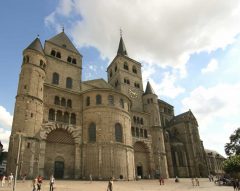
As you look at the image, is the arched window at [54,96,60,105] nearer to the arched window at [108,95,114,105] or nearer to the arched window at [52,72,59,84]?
the arched window at [52,72,59,84]

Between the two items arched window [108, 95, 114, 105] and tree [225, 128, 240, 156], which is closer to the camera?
arched window [108, 95, 114, 105]

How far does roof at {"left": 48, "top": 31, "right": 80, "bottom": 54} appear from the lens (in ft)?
143

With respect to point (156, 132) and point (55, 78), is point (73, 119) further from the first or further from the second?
point (156, 132)

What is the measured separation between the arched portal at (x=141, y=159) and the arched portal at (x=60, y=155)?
14.8 meters

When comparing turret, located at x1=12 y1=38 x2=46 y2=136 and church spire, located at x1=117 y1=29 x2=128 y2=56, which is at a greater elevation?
church spire, located at x1=117 y1=29 x2=128 y2=56

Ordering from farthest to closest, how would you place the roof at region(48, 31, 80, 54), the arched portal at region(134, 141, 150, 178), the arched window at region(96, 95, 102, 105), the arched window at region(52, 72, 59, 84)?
1. the roof at region(48, 31, 80, 54)
2. the arched portal at region(134, 141, 150, 178)
3. the arched window at region(52, 72, 59, 84)
4. the arched window at region(96, 95, 102, 105)

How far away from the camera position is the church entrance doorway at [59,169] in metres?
31.9

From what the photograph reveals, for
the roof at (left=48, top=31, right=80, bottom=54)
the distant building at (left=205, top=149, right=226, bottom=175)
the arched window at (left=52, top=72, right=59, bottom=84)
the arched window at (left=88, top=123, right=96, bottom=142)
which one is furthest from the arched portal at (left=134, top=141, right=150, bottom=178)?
the distant building at (left=205, top=149, right=226, bottom=175)

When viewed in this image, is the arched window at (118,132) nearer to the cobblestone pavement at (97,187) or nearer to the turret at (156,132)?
the cobblestone pavement at (97,187)

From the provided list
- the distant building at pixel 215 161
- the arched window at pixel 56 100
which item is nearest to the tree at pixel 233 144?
the distant building at pixel 215 161

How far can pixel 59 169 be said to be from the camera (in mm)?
32375

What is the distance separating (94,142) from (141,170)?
14.6m

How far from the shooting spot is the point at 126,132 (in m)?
38.5

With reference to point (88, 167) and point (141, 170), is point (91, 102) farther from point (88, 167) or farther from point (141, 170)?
point (141, 170)
